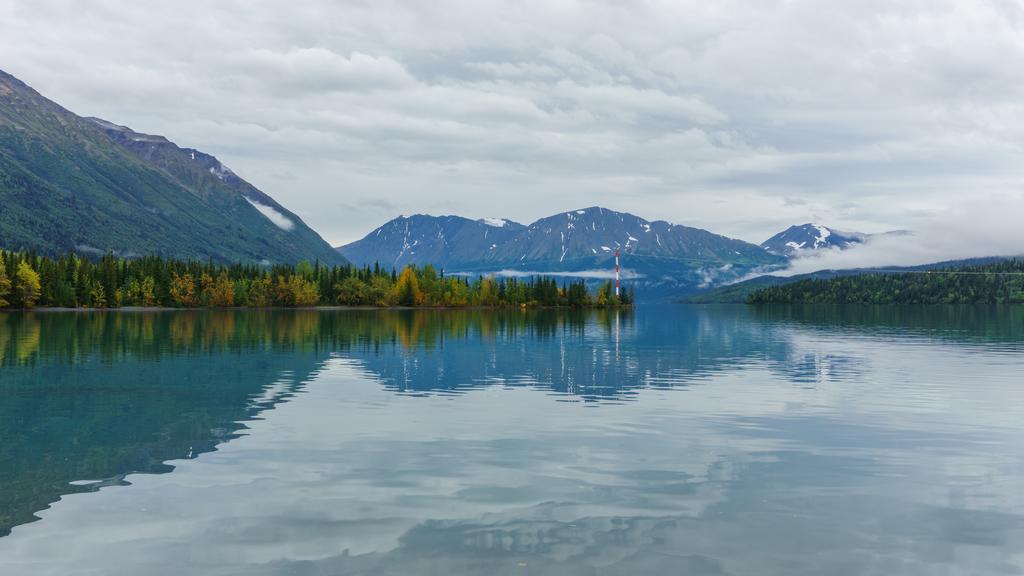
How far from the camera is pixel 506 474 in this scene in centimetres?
2975

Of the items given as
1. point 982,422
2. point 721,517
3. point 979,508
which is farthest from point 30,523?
point 982,422

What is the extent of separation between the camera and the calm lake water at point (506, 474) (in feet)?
67.4

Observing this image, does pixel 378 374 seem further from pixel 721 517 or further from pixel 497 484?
pixel 721 517

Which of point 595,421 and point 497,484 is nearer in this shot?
point 497,484

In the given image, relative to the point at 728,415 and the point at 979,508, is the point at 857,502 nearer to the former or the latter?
the point at 979,508

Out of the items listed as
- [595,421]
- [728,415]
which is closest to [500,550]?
[595,421]

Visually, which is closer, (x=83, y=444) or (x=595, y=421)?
(x=83, y=444)

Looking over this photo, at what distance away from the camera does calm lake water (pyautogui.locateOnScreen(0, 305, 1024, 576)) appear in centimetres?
2053

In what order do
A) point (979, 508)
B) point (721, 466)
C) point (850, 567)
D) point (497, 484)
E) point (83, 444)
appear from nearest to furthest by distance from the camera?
point (850, 567)
point (979, 508)
point (497, 484)
point (721, 466)
point (83, 444)

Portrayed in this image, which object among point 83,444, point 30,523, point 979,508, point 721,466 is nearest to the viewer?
point 30,523

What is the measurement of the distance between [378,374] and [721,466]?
4194cm

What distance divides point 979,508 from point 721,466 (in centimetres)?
907

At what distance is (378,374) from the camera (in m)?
68.1

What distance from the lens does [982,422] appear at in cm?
4334
